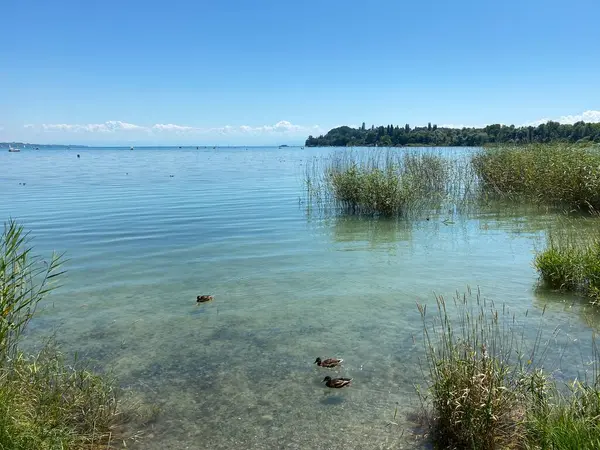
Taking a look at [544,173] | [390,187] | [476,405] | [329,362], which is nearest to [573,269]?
[329,362]

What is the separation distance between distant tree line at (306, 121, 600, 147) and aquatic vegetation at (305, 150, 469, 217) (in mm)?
5595

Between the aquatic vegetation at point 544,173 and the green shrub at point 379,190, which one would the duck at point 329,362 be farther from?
the green shrub at point 379,190

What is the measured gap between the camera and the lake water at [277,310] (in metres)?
5.56

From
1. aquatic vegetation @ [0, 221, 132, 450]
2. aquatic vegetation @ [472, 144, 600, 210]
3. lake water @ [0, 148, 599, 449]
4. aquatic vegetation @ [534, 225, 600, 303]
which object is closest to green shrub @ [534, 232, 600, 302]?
aquatic vegetation @ [534, 225, 600, 303]

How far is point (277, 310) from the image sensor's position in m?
9.16

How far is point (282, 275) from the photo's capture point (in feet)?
38.3

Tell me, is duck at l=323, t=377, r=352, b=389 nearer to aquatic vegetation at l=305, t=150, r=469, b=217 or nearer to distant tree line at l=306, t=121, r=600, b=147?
aquatic vegetation at l=305, t=150, r=469, b=217

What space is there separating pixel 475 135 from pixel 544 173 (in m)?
45.1

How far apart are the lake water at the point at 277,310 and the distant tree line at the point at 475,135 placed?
13.7 metres

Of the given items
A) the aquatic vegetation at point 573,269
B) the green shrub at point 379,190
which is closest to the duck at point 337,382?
the aquatic vegetation at point 573,269

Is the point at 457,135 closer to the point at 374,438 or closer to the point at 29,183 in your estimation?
the point at 29,183

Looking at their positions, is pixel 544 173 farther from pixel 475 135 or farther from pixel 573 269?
pixel 475 135

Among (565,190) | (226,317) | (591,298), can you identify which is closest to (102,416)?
(226,317)

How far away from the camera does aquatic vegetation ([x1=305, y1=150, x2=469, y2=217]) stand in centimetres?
1980
